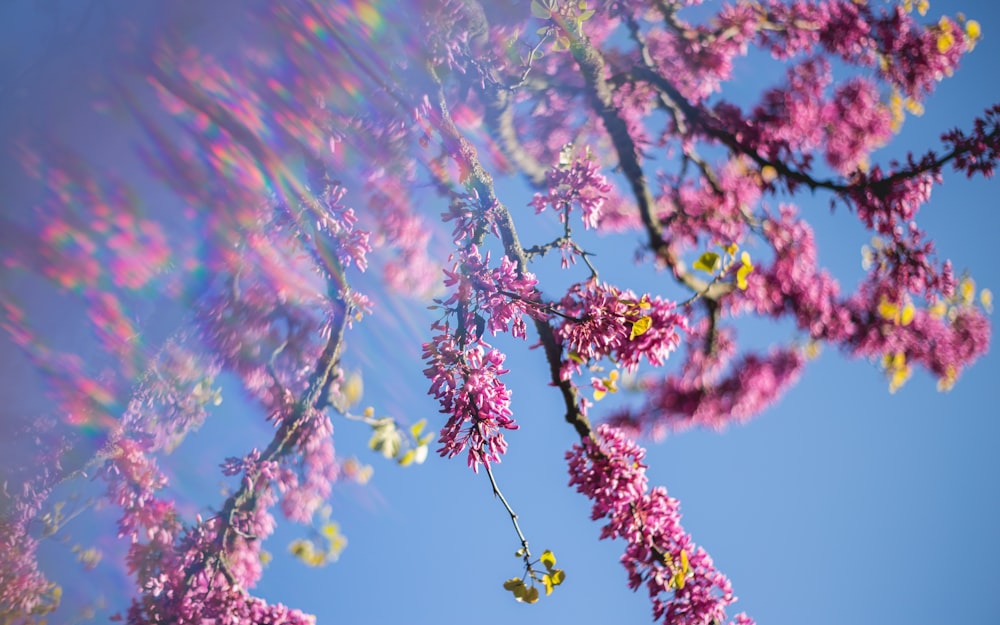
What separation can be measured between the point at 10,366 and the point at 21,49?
728 millimetres

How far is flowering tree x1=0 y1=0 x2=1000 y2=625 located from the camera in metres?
1.16

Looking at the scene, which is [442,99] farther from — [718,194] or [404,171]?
[718,194]

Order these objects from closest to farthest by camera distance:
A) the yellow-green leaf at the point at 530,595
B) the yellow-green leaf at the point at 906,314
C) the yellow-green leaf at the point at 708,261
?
the yellow-green leaf at the point at 708,261
the yellow-green leaf at the point at 530,595
the yellow-green leaf at the point at 906,314

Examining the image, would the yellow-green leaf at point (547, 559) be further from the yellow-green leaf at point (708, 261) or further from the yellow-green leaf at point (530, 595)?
the yellow-green leaf at point (708, 261)

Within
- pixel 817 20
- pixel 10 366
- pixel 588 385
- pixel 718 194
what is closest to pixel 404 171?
pixel 588 385

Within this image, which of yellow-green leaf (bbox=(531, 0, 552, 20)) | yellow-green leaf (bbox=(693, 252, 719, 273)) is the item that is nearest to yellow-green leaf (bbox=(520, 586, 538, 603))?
yellow-green leaf (bbox=(693, 252, 719, 273))

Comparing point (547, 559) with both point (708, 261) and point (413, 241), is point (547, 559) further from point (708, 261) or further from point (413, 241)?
point (413, 241)

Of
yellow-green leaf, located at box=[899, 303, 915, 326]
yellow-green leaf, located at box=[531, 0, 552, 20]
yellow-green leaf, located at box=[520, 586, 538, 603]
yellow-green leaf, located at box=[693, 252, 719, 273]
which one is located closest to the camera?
yellow-green leaf, located at box=[693, 252, 719, 273]

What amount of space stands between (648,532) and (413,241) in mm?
1016

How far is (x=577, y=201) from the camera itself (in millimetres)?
1294

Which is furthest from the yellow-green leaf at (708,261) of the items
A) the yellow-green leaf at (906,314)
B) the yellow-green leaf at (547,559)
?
the yellow-green leaf at (906,314)

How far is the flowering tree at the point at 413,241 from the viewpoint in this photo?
1.16m

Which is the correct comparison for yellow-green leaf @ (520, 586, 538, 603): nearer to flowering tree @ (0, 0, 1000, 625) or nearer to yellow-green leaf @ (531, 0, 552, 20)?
flowering tree @ (0, 0, 1000, 625)

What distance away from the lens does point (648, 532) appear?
40.1 inches
